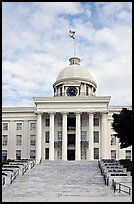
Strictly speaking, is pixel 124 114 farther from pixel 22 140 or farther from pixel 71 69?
pixel 71 69

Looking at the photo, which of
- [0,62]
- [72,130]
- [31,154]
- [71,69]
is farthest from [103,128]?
[0,62]

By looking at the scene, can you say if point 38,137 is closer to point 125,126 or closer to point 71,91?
point 71,91

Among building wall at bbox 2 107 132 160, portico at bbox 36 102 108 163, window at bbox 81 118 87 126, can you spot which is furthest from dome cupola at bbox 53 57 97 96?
building wall at bbox 2 107 132 160

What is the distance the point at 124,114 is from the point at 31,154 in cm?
2934

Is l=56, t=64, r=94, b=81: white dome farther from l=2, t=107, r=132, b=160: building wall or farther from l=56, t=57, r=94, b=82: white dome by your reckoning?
l=2, t=107, r=132, b=160: building wall

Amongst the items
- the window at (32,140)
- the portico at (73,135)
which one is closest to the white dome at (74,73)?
the portico at (73,135)

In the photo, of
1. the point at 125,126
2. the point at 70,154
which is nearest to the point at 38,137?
the point at 70,154

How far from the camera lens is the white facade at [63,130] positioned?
50.7 meters

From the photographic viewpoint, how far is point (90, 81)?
62.9 m

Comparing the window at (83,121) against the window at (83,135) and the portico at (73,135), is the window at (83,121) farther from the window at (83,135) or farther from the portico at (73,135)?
the window at (83,135)

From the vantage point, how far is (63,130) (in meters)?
50.6

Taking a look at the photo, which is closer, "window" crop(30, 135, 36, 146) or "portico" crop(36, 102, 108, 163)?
"portico" crop(36, 102, 108, 163)

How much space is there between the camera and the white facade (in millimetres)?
50666

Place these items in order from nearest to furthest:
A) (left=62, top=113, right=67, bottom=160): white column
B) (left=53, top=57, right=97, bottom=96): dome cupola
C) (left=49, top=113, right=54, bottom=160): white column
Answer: (left=62, top=113, right=67, bottom=160): white column, (left=49, top=113, right=54, bottom=160): white column, (left=53, top=57, right=97, bottom=96): dome cupola
